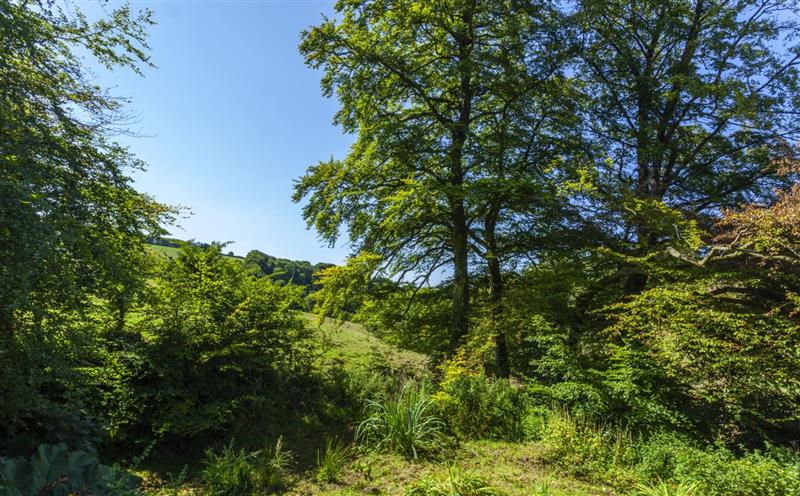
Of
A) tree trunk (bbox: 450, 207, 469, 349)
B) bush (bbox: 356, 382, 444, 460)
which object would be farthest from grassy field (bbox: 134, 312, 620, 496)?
tree trunk (bbox: 450, 207, 469, 349)

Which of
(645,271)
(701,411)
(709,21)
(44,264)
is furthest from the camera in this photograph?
(709,21)

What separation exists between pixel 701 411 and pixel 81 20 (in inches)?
450

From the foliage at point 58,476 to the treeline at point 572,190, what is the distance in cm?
587

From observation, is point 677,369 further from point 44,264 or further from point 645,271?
point 44,264

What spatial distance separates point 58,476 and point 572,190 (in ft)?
28.7

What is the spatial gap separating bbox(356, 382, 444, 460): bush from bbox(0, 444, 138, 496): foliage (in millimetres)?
3429

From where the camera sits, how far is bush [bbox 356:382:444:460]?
19.2ft

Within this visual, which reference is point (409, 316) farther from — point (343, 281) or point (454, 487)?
point (454, 487)

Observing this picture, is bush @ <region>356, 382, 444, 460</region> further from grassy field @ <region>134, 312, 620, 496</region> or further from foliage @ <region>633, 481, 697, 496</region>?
foliage @ <region>633, 481, 697, 496</region>

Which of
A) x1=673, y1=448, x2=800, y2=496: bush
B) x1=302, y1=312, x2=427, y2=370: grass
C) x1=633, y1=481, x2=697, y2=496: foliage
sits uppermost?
x1=302, y1=312, x2=427, y2=370: grass

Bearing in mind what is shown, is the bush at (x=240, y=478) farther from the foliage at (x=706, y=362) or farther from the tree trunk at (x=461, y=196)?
the foliage at (x=706, y=362)

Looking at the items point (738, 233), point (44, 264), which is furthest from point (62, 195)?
point (738, 233)

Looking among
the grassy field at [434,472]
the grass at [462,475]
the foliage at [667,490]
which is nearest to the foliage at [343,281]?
the grassy field at [434,472]

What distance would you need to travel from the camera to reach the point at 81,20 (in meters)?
6.04
